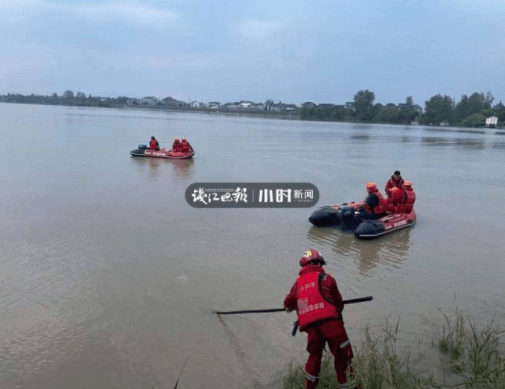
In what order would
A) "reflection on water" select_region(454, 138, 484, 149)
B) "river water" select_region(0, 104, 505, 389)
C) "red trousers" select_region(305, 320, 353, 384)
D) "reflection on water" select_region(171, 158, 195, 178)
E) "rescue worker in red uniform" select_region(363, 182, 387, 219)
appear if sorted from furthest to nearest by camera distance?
"reflection on water" select_region(454, 138, 484, 149), "reflection on water" select_region(171, 158, 195, 178), "rescue worker in red uniform" select_region(363, 182, 387, 219), "river water" select_region(0, 104, 505, 389), "red trousers" select_region(305, 320, 353, 384)

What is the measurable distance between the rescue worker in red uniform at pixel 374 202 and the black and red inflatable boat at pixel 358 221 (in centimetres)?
17

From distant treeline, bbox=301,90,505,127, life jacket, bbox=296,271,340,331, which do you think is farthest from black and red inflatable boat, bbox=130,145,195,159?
distant treeline, bbox=301,90,505,127

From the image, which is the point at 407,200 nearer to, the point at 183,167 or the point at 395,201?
the point at 395,201

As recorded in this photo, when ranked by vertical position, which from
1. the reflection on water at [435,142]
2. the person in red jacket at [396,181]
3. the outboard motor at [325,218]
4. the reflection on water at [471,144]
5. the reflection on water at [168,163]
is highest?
the person in red jacket at [396,181]

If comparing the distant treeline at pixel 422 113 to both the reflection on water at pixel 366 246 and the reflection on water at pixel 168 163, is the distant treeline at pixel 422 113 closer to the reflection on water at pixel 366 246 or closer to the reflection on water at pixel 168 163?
the reflection on water at pixel 168 163

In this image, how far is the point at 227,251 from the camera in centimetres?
912

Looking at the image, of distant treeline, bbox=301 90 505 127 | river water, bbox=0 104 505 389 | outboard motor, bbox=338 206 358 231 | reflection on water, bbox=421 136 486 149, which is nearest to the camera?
river water, bbox=0 104 505 389

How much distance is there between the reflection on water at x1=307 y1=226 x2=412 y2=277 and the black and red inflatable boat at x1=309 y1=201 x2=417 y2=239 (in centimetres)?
14

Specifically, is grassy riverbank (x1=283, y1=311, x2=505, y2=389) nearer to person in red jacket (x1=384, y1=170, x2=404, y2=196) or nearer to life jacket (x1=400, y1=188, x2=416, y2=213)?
life jacket (x1=400, y1=188, x2=416, y2=213)

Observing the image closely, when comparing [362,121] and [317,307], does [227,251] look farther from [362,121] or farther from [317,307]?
[362,121]

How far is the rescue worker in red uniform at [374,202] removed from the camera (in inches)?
413

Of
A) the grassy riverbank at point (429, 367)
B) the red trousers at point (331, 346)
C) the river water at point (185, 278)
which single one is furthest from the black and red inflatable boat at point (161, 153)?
the red trousers at point (331, 346)

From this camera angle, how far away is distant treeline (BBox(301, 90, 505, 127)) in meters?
101

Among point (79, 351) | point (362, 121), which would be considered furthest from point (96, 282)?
point (362, 121)
